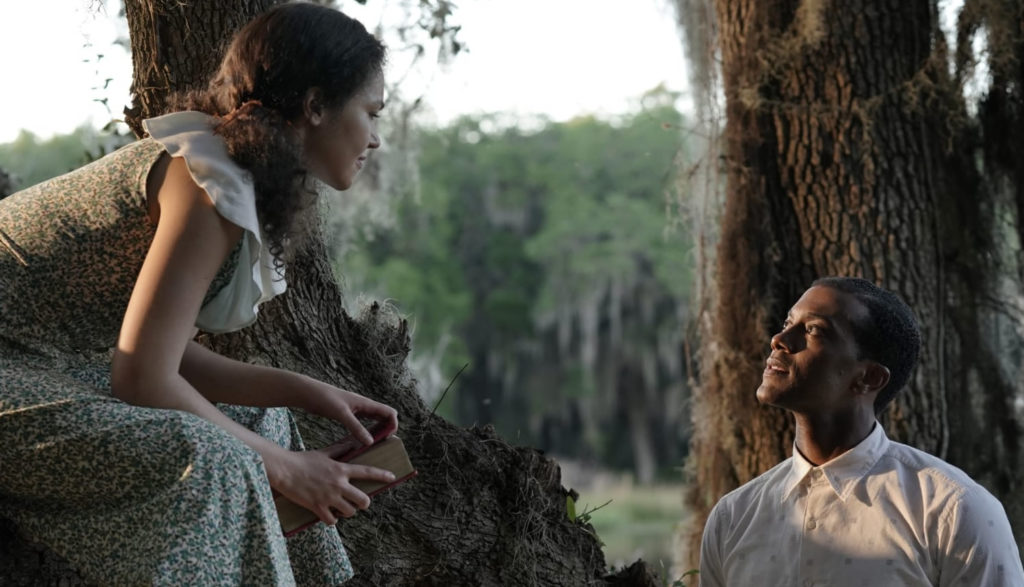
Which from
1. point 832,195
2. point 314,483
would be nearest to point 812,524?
point 314,483

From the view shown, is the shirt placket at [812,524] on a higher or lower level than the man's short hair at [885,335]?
lower

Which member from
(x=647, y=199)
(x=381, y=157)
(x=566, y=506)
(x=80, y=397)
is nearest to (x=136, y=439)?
(x=80, y=397)

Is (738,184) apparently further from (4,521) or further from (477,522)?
(4,521)

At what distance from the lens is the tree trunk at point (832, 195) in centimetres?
455

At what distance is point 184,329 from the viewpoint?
187cm

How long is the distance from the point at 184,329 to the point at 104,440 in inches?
8.2

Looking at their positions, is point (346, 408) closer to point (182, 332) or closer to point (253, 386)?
point (253, 386)

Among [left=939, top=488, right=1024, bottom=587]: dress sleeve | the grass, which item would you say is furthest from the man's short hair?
the grass

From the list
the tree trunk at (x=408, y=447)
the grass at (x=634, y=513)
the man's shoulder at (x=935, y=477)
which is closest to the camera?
the man's shoulder at (x=935, y=477)

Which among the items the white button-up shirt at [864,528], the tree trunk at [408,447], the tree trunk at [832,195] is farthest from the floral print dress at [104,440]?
the tree trunk at [832,195]

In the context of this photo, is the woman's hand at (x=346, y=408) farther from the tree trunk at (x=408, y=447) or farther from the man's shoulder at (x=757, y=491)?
the man's shoulder at (x=757, y=491)

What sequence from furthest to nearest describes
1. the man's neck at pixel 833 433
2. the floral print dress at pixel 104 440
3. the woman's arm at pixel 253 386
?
the man's neck at pixel 833 433 → the woman's arm at pixel 253 386 → the floral print dress at pixel 104 440

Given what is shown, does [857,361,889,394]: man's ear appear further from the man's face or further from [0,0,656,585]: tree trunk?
[0,0,656,585]: tree trunk

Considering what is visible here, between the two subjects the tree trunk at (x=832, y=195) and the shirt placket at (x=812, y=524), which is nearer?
the shirt placket at (x=812, y=524)
